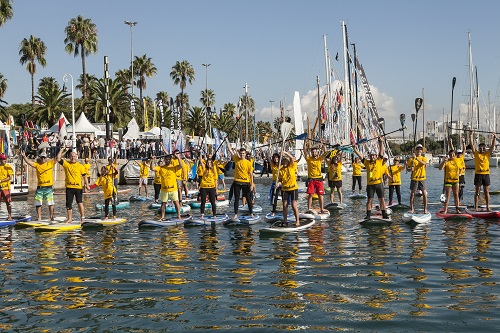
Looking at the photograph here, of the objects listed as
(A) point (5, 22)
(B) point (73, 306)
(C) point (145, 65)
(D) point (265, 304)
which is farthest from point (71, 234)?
(C) point (145, 65)

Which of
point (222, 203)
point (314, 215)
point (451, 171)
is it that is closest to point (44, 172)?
point (314, 215)

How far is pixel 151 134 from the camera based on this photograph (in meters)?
48.3

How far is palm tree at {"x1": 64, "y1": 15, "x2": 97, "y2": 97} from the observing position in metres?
67.2

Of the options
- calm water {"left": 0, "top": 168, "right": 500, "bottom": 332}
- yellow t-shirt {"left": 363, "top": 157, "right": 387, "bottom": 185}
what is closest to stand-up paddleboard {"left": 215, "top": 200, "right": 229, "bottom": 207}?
calm water {"left": 0, "top": 168, "right": 500, "bottom": 332}

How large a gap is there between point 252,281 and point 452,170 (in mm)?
10012

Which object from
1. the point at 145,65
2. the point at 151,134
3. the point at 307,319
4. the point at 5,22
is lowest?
the point at 307,319

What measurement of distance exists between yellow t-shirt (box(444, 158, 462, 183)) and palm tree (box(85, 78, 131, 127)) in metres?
52.5

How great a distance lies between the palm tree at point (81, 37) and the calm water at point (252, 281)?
55.5 meters

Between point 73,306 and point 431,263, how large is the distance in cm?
648

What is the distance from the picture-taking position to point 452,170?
1781 centimetres

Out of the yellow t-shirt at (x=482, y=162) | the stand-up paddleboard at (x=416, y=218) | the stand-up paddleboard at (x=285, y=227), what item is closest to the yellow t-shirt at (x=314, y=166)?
the stand-up paddleboard at (x=285, y=227)

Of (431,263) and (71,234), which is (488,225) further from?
(71,234)

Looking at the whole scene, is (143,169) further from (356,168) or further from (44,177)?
(44,177)

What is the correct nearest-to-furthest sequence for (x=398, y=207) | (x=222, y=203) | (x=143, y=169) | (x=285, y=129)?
1. (x=285, y=129)
2. (x=398, y=207)
3. (x=222, y=203)
4. (x=143, y=169)
